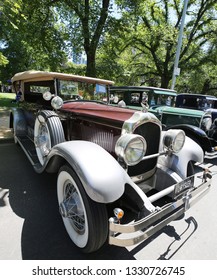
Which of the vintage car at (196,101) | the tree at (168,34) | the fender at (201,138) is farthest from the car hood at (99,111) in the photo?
the tree at (168,34)

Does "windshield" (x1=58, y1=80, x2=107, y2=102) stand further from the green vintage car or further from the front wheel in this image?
the front wheel

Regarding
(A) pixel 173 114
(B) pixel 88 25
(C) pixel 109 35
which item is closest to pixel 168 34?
(C) pixel 109 35

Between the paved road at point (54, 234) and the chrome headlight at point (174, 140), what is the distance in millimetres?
1037

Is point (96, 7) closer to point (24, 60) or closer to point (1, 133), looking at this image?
point (1, 133)

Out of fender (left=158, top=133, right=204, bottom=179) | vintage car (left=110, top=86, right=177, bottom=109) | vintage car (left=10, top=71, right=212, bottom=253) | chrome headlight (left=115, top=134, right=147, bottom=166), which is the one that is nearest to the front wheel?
vintage car (left=10, top=71, right=212, bottom=253)

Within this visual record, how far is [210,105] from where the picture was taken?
303 inches

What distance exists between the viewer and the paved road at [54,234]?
2.11 meters

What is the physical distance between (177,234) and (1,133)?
19.6 feet

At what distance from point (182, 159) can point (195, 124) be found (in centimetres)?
327

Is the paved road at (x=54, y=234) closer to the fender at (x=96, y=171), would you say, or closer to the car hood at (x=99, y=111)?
the fender at (x=96, y=171)

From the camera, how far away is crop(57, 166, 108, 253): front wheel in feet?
6.14

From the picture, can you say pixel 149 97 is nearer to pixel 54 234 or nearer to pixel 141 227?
pixel 54 234

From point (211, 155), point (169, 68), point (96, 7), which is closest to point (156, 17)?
point (169, 68)

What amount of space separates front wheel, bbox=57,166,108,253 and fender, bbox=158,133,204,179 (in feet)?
4.08
